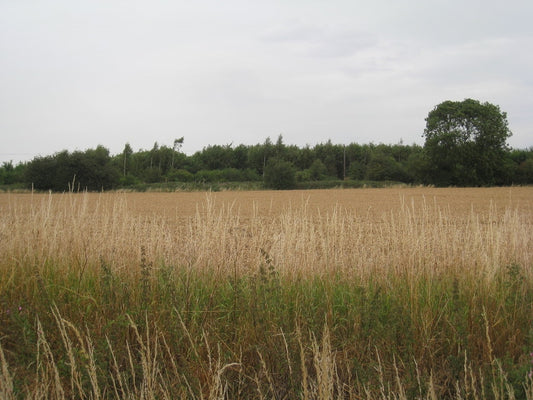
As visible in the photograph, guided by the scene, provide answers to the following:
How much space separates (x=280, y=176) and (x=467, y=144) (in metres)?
25.7

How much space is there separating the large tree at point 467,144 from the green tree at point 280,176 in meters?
19.5

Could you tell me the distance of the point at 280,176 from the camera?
5909 cm

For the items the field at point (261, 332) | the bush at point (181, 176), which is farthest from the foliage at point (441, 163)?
the field at point (261, 332)

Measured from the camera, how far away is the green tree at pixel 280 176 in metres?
59.1

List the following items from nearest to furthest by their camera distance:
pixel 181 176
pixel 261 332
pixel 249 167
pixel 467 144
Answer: pixel 261 332 → pixel 467 144 → pixel 181 176 → pixel 249 167

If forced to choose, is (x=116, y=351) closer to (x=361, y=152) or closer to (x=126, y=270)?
(x=126, y=270)

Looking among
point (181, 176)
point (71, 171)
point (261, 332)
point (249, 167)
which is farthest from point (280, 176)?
point (261, 332)

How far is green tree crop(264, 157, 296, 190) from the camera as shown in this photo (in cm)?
5906

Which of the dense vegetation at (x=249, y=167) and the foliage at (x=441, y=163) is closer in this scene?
the foliage at (x=441, y=163)

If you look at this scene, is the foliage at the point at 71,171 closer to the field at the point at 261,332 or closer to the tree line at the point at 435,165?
the tree line at the point at 435,165

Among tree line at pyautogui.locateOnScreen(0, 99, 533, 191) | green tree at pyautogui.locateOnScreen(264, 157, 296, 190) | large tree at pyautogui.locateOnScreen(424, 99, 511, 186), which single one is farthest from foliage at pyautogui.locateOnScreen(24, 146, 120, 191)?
large tree at pyautogui.locateOnScreen(424, 99, 511, 186)

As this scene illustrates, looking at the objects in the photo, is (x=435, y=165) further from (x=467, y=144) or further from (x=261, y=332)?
(x=261, y=332)

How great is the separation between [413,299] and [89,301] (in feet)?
11.7

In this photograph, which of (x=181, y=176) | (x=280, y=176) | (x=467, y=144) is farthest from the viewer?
(x=181, y=176)
